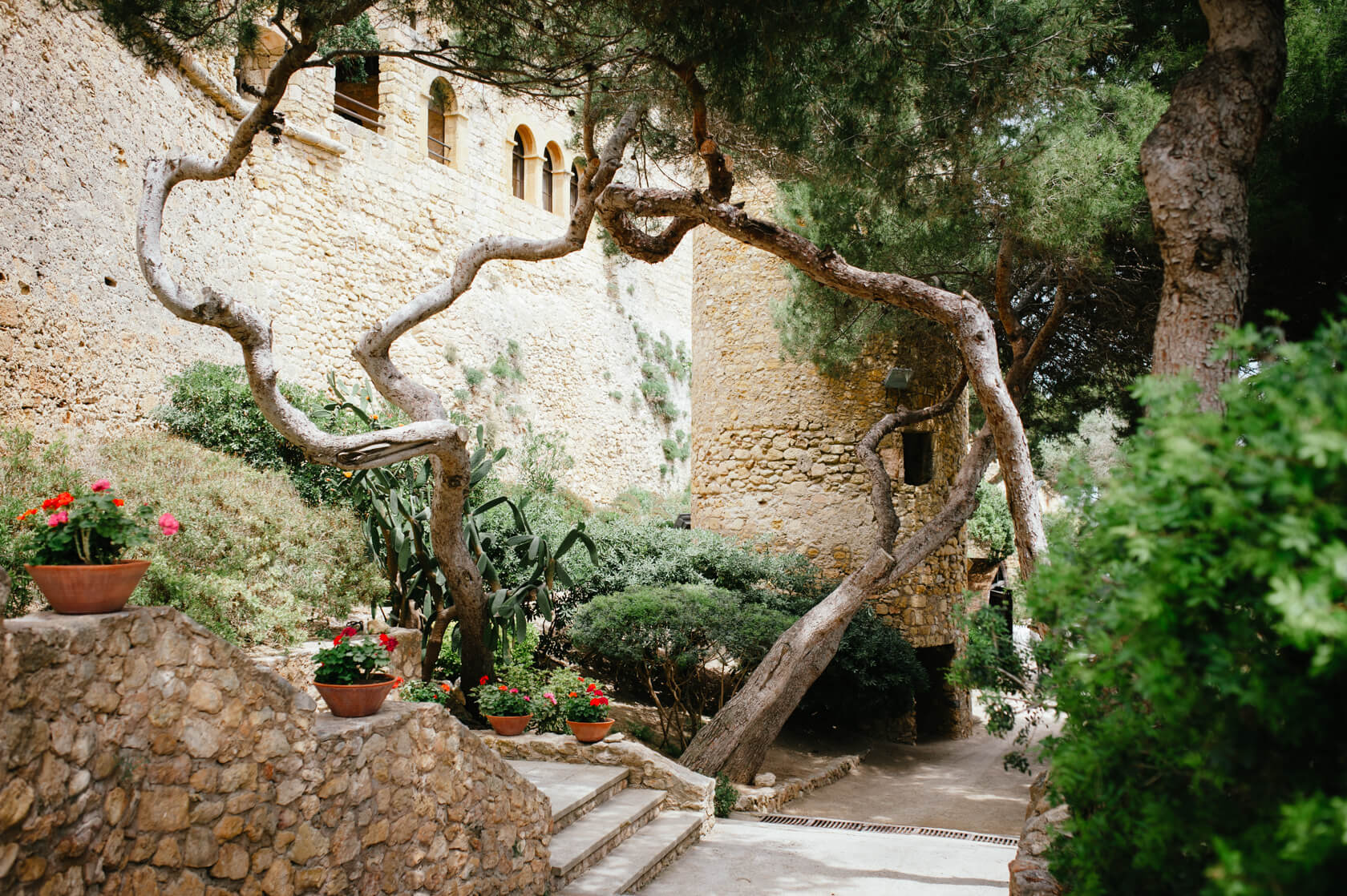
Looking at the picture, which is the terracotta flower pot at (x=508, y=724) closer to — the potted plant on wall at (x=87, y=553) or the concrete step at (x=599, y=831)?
the concrete step at (x=599, y=831)

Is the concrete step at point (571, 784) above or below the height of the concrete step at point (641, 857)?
above

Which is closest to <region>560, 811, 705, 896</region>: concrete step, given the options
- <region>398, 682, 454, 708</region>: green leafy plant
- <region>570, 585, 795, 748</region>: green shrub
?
<region>398, 682, 454, 708</region>: green leafy plant

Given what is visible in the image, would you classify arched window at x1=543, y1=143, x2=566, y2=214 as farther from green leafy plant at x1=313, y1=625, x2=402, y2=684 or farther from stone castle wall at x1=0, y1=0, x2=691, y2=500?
green leafy plant at x1=313, y1=625, x2=402, y2=684

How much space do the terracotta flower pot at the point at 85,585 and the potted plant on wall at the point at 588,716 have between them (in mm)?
3990

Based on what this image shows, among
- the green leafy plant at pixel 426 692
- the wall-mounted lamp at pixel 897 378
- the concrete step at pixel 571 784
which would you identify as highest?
the wall-mounted lamp at pixel 897 378

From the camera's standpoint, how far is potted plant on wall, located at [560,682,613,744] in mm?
6230

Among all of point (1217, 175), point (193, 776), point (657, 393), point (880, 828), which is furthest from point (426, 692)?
point (657, 393)

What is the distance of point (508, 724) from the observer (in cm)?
624

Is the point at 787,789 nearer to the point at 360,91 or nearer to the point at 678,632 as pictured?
the point at 678,632

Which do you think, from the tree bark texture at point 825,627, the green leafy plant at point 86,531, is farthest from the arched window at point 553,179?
the green leafy plant at point 86,531

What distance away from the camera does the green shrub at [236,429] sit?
8617 millimetres

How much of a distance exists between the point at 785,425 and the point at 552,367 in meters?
7.92

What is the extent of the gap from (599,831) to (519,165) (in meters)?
15.0

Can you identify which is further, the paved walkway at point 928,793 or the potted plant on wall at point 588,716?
the paved walkway at point 928,793
